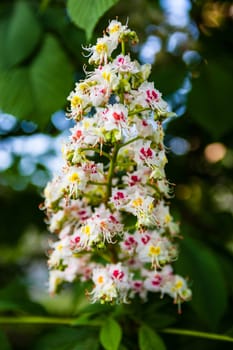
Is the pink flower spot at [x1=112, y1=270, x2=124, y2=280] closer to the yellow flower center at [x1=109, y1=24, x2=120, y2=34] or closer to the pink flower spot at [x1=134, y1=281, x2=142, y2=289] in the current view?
the pink flower spot at [x1=134, y1=281, x2=142, y2=289]

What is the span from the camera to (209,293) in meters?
1.95

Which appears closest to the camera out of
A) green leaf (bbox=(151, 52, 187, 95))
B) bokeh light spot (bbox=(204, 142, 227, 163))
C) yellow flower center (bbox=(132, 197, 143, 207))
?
yellow flower center (bbox=(132, 197, 143, 207))

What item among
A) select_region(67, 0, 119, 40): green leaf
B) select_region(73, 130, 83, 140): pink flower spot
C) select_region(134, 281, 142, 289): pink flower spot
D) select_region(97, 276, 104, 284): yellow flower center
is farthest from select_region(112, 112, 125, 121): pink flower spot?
select_region(134, 281, 142, 289): pink flower spot

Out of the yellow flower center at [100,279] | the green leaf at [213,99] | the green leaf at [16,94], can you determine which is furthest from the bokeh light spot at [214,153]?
the yellow flower center at [100,279]

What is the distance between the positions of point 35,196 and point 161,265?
1.83m

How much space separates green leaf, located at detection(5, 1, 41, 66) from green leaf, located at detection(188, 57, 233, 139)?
0.77 metres

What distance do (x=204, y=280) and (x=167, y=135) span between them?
111 centimetres

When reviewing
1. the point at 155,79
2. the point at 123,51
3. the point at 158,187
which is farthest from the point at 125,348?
the point at 155,79

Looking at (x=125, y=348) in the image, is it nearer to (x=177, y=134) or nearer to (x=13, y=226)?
(x=177, y=134)

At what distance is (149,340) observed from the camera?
1.51m

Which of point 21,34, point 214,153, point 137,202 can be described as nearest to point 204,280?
point 137,202

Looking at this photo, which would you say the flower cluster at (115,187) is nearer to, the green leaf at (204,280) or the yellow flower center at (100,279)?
the yellow flower center at (100,279)

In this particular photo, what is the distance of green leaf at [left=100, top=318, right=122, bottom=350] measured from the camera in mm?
1415

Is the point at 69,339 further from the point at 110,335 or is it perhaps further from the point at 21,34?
the point at 21,34
